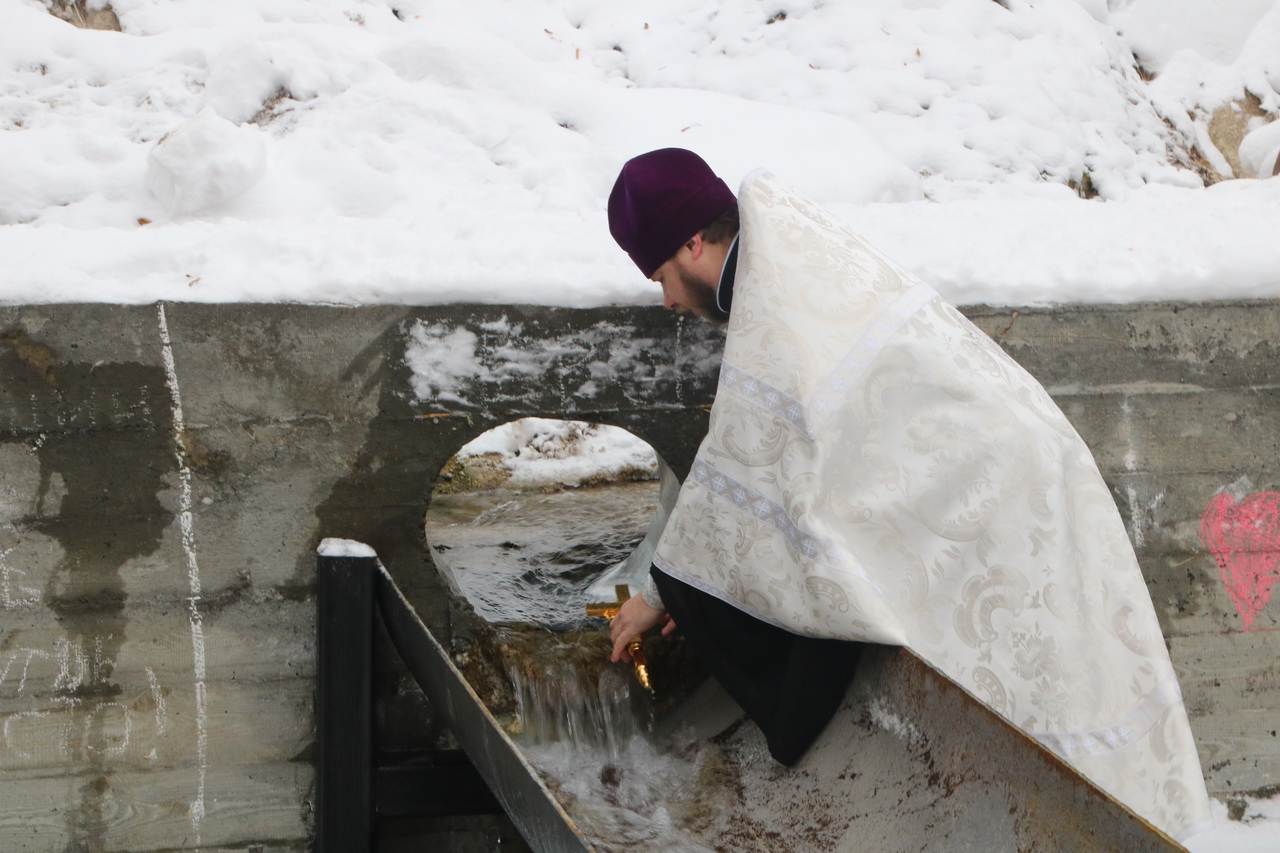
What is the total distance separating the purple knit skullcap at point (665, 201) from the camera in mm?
2553

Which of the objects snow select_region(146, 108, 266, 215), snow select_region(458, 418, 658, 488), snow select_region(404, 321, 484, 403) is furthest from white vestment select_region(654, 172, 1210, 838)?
snow select_region(458, 418, 658, 488)

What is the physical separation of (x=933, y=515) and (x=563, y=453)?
4.08 meters

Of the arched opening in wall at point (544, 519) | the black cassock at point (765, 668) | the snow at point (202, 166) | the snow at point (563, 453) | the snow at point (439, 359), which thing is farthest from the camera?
the snow at point (563, 453)

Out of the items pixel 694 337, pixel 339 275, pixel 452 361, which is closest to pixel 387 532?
pixel 452 361

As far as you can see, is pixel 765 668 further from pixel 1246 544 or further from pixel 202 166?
pixel 202 166

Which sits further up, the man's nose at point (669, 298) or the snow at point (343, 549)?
the man's nose at point (669, 298)

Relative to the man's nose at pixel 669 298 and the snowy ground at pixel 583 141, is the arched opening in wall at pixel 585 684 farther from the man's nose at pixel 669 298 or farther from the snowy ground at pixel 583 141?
the snowy ground at pixel 583 141

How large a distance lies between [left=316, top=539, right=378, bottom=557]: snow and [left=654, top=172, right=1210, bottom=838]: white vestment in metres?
1.10

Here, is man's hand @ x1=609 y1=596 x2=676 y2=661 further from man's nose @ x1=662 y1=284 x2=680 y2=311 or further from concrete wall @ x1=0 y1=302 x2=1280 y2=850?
man's nose @ x1=662 y1=284 x2=680 y2=311

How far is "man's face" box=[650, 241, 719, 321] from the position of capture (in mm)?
2635

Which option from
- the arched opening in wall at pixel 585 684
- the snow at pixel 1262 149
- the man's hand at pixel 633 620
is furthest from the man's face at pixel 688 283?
the snow at pixel 1262 149

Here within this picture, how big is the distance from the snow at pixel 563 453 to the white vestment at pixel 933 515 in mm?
3642

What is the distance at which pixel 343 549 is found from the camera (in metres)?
2.93

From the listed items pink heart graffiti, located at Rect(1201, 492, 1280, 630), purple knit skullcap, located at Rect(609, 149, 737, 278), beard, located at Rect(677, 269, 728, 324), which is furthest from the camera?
pink heart graffiti, located at Rect(1201, 492, 1280, 630)
